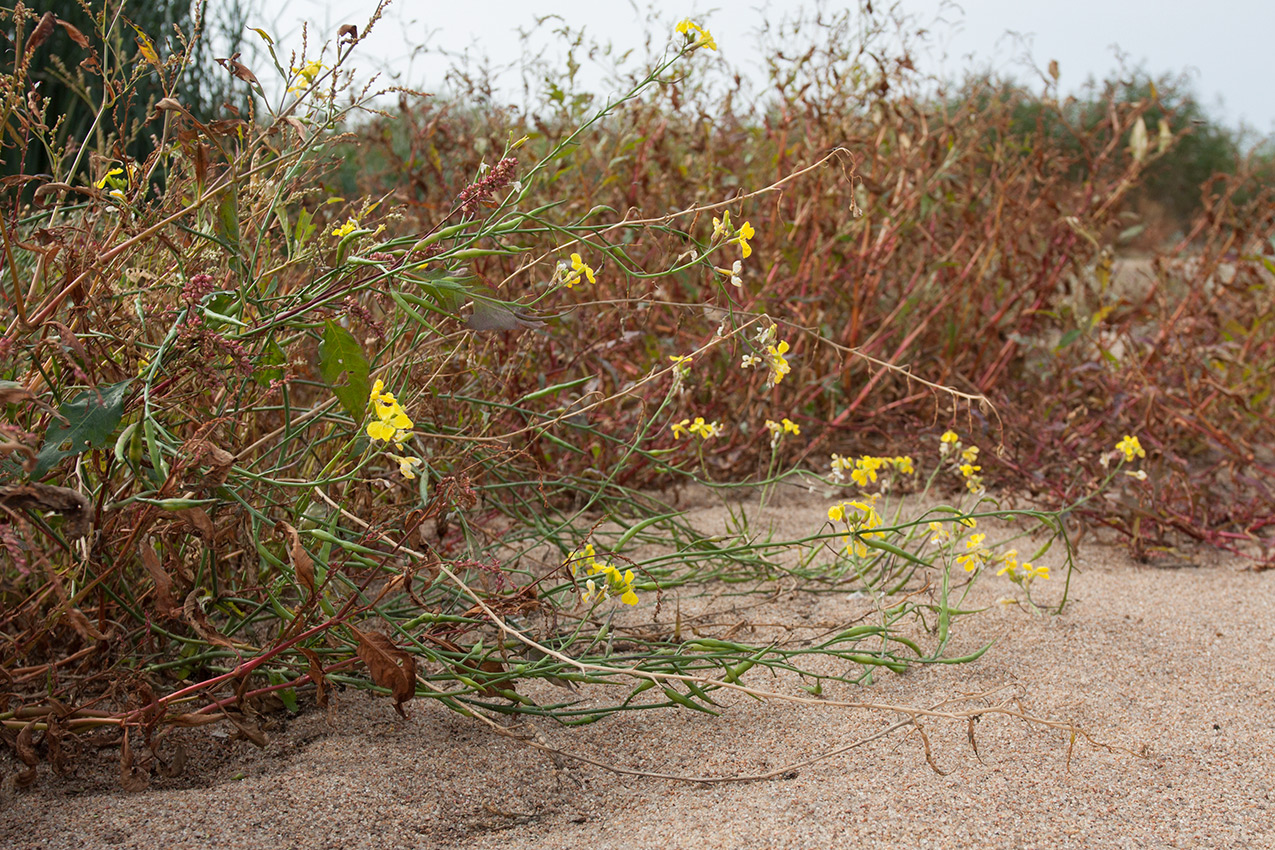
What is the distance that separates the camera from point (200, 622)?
1.30 meters

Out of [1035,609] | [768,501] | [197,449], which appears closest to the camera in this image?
[197,449]

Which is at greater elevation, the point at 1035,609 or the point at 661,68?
the point at 661,68

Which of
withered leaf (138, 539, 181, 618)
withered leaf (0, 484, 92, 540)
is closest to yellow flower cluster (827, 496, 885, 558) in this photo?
withered leaf (138, 539, 181, 618)

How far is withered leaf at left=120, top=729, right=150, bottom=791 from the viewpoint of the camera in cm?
125

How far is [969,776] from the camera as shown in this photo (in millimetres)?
1375

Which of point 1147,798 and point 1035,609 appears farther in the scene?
point 1035,609

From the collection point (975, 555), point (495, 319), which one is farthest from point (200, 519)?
point (975, 555)

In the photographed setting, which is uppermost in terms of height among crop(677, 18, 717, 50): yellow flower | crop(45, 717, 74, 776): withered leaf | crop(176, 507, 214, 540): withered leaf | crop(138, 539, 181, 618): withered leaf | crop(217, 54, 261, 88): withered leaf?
crop(677, 18, 717, 50): yellow flower

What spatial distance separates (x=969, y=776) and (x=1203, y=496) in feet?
6.30

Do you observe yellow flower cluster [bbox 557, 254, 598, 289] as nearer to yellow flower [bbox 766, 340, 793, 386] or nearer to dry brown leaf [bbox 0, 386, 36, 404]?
yellow flower [bbox 766, 340, 793, 386]

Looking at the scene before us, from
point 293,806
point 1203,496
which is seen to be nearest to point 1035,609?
point 1203,496

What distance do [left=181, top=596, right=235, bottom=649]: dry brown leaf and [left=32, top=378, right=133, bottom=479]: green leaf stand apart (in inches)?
10.0

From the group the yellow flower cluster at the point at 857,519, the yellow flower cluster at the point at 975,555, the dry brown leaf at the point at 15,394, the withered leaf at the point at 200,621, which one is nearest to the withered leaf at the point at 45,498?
the dry brown leaf at the point at 15,394

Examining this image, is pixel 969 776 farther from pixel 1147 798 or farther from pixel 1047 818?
pixel 1147 798
